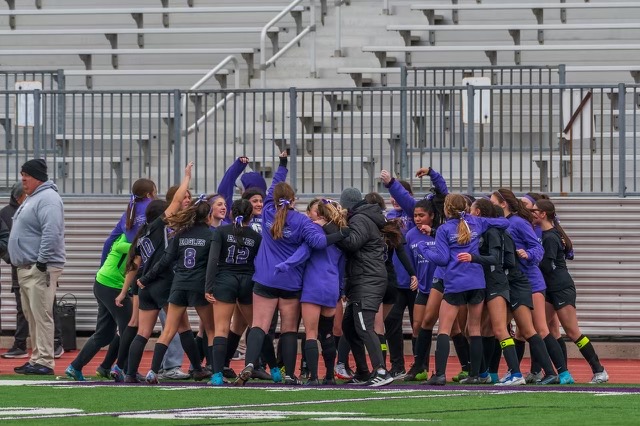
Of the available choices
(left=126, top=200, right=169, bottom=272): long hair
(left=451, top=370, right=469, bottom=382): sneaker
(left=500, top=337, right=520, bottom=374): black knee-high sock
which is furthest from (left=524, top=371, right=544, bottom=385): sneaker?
(left=126, top=200, right=169, bottom=272): long hair

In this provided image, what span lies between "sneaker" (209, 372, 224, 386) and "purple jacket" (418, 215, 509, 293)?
81.7 inches

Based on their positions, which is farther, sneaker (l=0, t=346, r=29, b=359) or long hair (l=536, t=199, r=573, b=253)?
sneaker (l=0, t=346, r=29, b=359)

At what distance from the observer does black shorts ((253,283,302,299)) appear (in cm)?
1328

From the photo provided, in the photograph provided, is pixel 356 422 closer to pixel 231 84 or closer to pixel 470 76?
pixel 470 76

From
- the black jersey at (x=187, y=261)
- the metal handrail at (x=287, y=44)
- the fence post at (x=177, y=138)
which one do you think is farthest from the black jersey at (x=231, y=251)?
the metal handrail at (x=287, y=44)

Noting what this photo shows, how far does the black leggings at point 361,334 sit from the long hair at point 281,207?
956mm

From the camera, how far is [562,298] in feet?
46.2

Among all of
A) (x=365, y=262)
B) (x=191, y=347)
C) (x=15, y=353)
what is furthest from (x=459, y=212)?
(x=15, y=353)

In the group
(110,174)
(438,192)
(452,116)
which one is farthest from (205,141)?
(438,192)

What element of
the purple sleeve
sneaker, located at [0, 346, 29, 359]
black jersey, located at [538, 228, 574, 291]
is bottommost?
sneaker, located at [0, 346, 29, 359]

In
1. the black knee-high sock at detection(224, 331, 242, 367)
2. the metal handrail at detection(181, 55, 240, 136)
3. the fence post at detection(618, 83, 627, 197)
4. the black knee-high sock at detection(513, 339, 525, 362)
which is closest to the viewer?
the black knee-high sock at detection(224, 331, 242, 367)

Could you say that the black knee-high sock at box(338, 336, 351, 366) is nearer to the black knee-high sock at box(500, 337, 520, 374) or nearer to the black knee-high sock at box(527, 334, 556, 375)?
the black knee-high sock at box(500, 337, 520, 374)

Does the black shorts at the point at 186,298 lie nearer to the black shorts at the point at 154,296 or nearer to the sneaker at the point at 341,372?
the black shorts at the point at 154,296

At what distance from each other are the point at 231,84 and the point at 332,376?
32.1 ft
